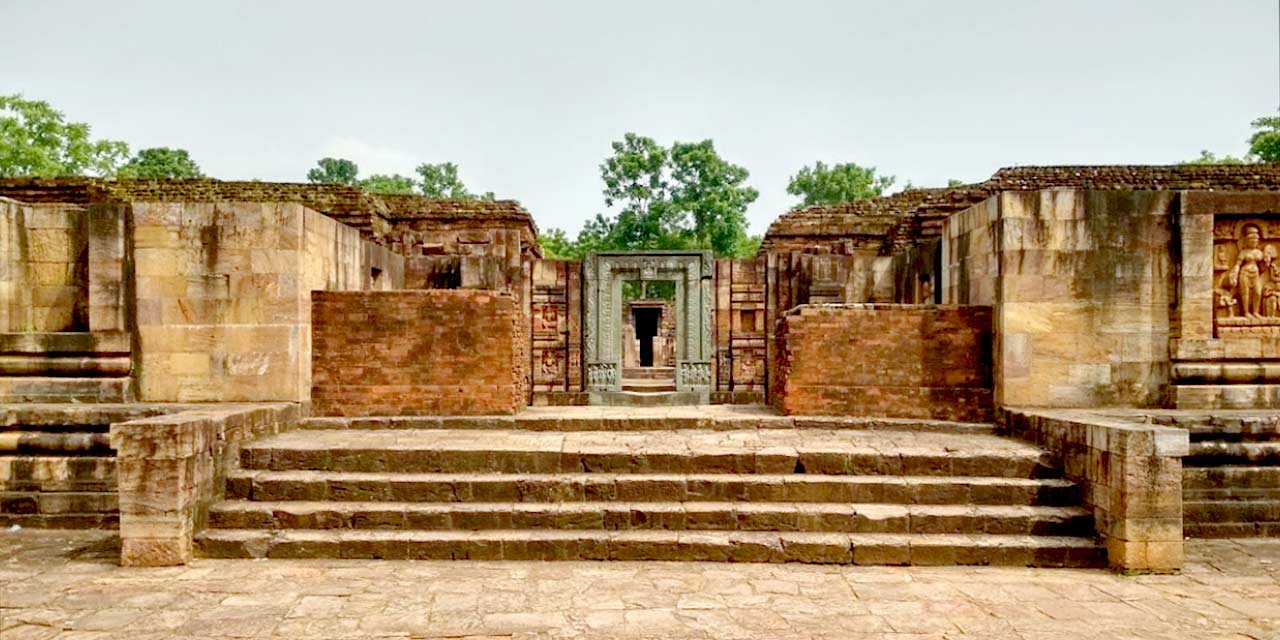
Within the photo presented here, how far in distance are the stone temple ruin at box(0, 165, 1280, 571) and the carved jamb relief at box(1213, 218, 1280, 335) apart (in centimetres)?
3

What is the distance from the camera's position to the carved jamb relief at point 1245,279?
6.71m

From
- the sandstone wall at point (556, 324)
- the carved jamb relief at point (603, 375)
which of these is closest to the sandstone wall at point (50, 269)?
the sandstone wall at point (556, 324)

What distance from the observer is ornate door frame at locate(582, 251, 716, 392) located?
11.4 meters

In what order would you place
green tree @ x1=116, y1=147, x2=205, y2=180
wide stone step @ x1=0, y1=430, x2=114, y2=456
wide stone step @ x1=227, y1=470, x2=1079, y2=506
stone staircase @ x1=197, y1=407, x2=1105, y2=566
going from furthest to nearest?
green tree @ x1=116, y1=147, x2=205, y2=180 < wide stone step @ x1=0, y1=430, x2=114, y2=456 < wide stone step @ x1=227, y1=470, x2=1079, y2=506 < stone staircase @ x1=197, y1=407, x2=1105, y2=566

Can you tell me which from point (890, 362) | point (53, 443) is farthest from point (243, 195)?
point (890, 362)

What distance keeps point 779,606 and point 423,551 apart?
2.60 meters

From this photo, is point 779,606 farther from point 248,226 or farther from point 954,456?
point 248,226

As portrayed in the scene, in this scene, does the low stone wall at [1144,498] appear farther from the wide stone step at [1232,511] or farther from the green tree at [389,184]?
the green tree at [389,184]

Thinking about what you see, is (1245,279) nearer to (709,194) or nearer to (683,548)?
(683,548)

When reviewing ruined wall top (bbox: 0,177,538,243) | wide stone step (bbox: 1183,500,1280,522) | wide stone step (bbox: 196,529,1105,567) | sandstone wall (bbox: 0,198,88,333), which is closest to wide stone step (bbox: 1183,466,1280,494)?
wide stone step (bbox: 1183,500,1280,522)

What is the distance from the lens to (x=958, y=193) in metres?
15.0

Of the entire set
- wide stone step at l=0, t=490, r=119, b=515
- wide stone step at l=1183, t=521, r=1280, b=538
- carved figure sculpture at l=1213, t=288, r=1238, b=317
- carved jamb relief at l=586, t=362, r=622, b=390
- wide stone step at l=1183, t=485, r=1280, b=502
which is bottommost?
wide stone step at l=1183, t=521, r=1280, b=538

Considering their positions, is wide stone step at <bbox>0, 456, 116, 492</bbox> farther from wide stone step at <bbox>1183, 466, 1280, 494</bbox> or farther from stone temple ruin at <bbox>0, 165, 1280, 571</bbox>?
wide stone step at <bbox>1183, 466, 1280, 494</bbox>

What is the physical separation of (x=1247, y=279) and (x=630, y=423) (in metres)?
6.26
